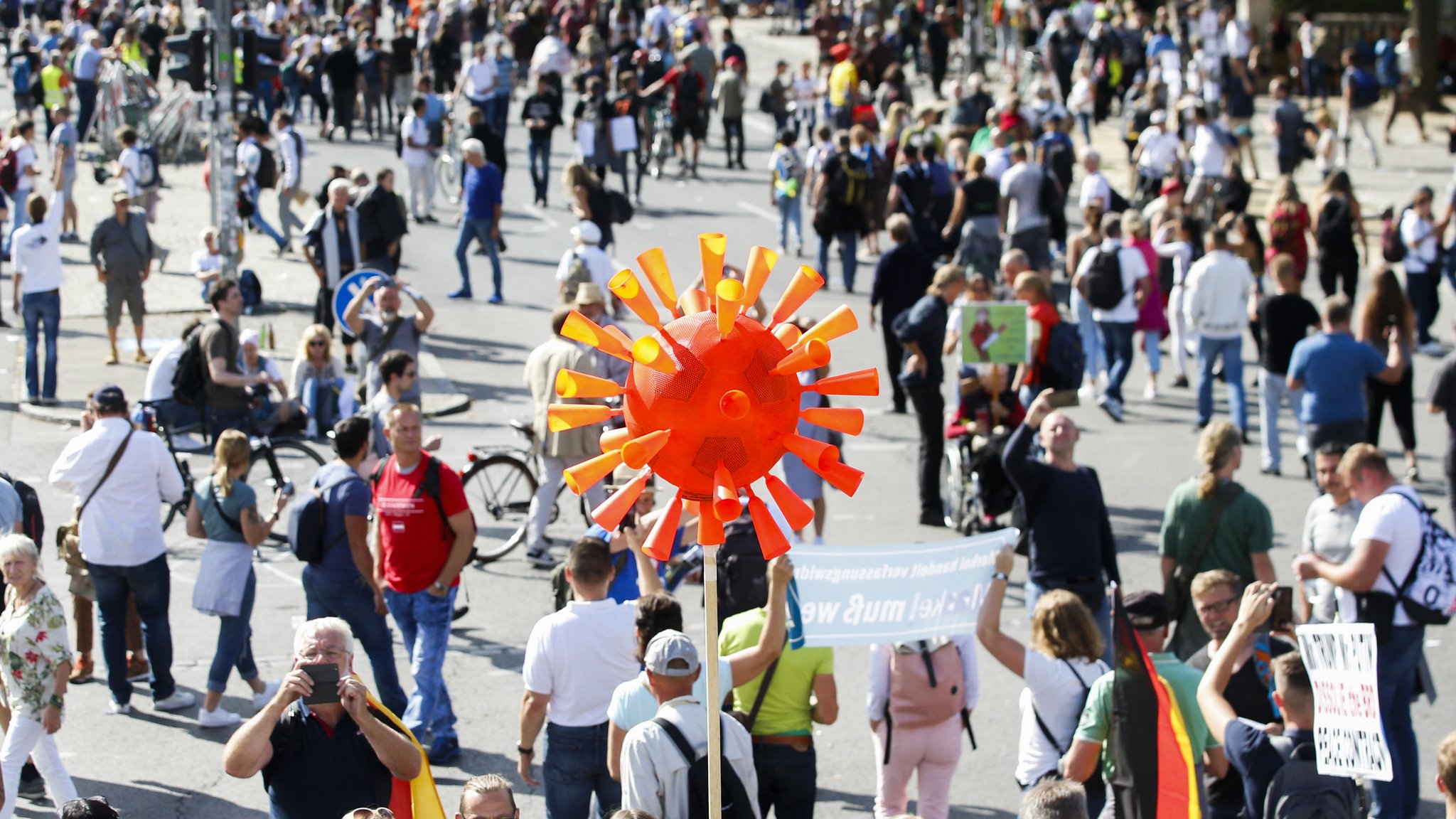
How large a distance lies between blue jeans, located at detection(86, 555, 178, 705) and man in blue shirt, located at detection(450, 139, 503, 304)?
9.66 meters

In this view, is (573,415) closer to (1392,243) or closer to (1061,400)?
(1061,400)

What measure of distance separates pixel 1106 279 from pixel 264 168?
10.0m

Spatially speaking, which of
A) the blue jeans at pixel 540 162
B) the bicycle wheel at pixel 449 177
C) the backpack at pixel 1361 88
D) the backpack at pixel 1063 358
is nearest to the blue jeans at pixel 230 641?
the backpack at pixel 1063 358

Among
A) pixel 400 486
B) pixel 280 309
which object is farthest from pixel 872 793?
pixel 280 309

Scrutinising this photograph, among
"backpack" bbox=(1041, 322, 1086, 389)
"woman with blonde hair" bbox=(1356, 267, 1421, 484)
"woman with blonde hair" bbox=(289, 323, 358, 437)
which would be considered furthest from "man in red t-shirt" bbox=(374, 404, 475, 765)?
"woman with blonde hair" bbox=(1356, 267, 1421, 484)

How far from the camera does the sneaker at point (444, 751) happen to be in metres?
8.22

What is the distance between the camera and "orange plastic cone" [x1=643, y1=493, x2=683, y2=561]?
463cm

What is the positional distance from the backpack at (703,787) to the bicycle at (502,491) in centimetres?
586

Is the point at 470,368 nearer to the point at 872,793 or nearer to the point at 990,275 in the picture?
the point at 990,275

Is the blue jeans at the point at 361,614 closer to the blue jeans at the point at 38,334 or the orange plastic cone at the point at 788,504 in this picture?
the orange plastic cone at the point at 788,504

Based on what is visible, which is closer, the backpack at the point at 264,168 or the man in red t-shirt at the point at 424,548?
the man in red t-shirt at the point at 424,548

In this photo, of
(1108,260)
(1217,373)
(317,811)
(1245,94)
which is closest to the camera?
(317,811)

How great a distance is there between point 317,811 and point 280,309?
42.9ft

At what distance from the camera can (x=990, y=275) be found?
1764 cm
